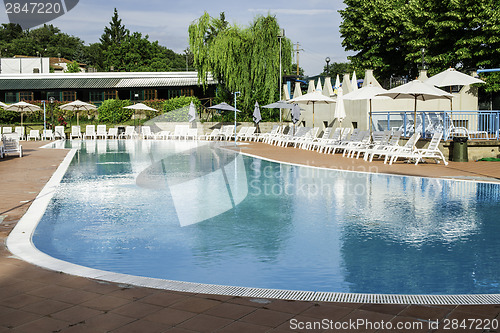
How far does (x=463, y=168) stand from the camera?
595 inches

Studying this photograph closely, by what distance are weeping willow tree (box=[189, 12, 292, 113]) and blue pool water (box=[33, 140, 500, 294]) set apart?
22461 mm

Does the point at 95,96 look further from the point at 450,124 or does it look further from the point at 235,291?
the point at 235,291

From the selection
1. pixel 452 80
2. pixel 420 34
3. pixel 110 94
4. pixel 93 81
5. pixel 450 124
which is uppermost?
pixel 420 34

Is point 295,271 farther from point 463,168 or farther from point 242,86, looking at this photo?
point 242,86

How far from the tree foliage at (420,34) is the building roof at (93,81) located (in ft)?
54.4

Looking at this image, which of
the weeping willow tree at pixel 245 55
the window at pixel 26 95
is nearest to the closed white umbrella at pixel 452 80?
the weeping willow tree at pixel 245 55

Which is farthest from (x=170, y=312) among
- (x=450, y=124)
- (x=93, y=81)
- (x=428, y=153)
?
(x=93, y=81)

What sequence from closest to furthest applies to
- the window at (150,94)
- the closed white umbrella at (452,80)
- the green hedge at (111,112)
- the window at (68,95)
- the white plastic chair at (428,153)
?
the white plastic chair at (428,153), the closed white umbrella at (452,80), the green hedge at (111,112), the window at (150,94), the window at (68,95)

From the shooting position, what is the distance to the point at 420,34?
115 ft

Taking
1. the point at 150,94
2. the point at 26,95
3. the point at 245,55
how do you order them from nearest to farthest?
the point at 245,55 → the point at 26,95 → the point at 150,94

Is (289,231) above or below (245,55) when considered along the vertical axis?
below

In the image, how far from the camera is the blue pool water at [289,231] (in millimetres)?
5531

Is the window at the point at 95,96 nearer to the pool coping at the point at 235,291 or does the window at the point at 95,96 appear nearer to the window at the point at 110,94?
the window at the point at 110,94

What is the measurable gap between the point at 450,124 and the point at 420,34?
1818 cm
